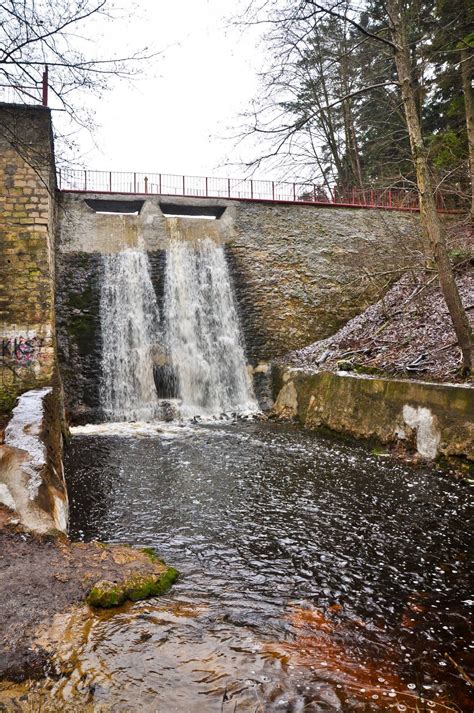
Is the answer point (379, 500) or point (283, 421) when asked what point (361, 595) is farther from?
point (283, 421)

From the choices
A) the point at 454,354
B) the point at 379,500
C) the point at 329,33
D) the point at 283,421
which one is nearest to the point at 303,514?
the point at 379,500

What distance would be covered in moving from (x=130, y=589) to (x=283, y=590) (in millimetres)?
1133

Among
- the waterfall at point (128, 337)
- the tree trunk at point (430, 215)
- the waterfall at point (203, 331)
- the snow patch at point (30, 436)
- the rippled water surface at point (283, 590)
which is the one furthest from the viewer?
the waterfall at point (203, 331)

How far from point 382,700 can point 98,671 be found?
1.48 metres

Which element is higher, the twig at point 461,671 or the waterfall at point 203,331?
the waterfall at point 203,331

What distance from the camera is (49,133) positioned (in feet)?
31.7

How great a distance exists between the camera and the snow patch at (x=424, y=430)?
6.76m

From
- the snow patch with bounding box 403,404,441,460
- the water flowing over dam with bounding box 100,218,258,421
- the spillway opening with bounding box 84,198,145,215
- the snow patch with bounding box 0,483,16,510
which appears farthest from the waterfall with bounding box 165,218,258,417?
the snow patch with bounding box 0,483,16,510

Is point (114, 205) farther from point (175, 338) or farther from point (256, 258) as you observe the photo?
point (175, 338)

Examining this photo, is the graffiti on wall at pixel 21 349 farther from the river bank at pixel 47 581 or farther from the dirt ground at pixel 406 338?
the dirt ground at pixel 406 338

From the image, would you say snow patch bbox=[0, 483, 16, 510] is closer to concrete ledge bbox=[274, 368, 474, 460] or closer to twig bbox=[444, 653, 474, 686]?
twig bbox=[444, 653, 474, 686]

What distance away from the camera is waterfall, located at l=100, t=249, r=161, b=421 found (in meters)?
11.4

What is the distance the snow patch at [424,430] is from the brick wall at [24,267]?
21.6 ft

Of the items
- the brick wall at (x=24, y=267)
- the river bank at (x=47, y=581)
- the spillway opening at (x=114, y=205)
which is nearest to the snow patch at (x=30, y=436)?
the river bank at (x=47, y=581)
